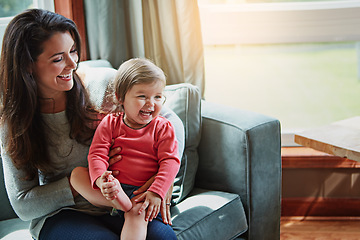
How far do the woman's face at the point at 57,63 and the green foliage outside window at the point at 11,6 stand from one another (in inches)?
38.3

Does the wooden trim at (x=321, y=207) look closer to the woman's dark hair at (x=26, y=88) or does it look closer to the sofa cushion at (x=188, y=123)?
the sofa cushion at (x=188, y=123)

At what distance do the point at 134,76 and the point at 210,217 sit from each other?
0.59m

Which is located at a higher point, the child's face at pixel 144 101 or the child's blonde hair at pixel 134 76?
the child's blonde hair at pixel 134 76

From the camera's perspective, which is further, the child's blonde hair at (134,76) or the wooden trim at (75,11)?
the wooden trim at (75,11)

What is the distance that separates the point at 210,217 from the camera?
1.63 m

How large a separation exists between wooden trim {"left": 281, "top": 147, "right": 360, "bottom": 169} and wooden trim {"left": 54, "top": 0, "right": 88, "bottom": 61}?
3.93 feet

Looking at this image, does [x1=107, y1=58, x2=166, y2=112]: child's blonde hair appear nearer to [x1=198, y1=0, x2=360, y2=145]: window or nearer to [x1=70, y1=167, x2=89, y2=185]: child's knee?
[x1=70, y1=167, x2=89, y2=185]: child's knee

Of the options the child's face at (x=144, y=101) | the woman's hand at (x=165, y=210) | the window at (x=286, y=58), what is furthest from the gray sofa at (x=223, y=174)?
the window at (x=286, y=58)

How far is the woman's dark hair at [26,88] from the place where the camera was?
54.7 inches

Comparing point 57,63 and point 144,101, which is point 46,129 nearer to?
point 57,63

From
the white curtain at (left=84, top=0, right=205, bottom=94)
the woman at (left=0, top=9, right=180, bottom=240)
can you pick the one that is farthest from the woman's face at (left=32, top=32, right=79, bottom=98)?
the white curtain at (left=84, top=0, right=205, bottom=94)

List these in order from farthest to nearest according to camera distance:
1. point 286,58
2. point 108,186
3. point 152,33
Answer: point 286,58 < point 152,33 < point 108,186

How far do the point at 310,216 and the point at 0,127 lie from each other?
5.70 ft

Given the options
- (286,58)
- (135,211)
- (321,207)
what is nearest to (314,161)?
(321,207)
